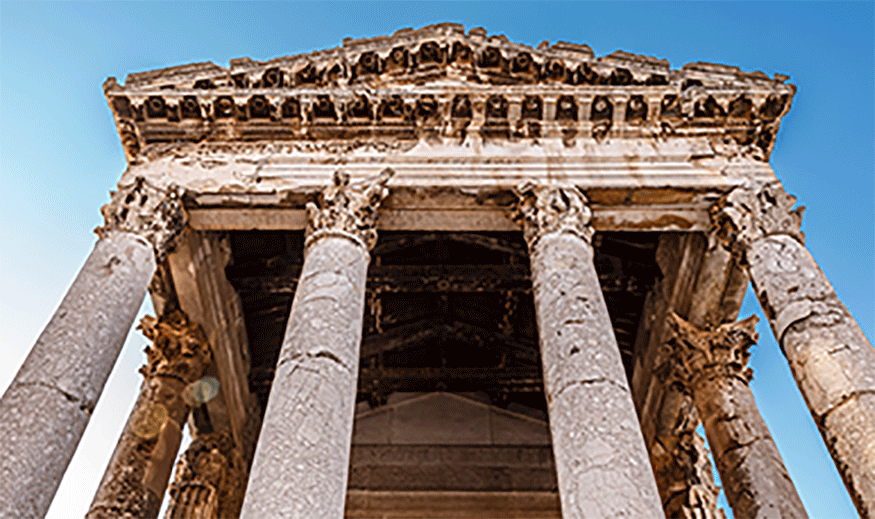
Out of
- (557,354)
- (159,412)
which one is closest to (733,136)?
(557,354)

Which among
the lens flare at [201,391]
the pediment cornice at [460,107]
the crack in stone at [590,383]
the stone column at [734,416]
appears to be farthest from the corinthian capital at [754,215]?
the lens flare at [201,391]

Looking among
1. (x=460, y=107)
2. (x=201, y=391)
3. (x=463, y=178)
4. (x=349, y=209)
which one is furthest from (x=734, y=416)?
(x=201, y=391)

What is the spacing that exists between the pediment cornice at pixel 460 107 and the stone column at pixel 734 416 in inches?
100.0

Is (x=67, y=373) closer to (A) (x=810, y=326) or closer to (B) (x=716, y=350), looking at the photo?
(A) (x=810, y=326)

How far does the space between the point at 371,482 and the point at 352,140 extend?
18.6ft

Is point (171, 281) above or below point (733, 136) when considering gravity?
below

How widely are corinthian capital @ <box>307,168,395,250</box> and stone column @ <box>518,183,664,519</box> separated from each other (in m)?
1.80

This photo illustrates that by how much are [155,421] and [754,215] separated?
801 centimetres

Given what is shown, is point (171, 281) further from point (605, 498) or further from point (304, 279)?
point (605, 498)

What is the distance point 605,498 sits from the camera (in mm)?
5504

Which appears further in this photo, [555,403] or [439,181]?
[439,181]

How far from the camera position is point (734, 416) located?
30.8ft

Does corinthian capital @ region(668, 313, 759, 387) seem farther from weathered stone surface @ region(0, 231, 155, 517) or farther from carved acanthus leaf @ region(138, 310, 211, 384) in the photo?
weathered stone surface @ region(0, 231, 155, 517)

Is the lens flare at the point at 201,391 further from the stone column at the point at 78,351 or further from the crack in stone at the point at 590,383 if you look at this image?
the crack in stone at the point at 590,383
